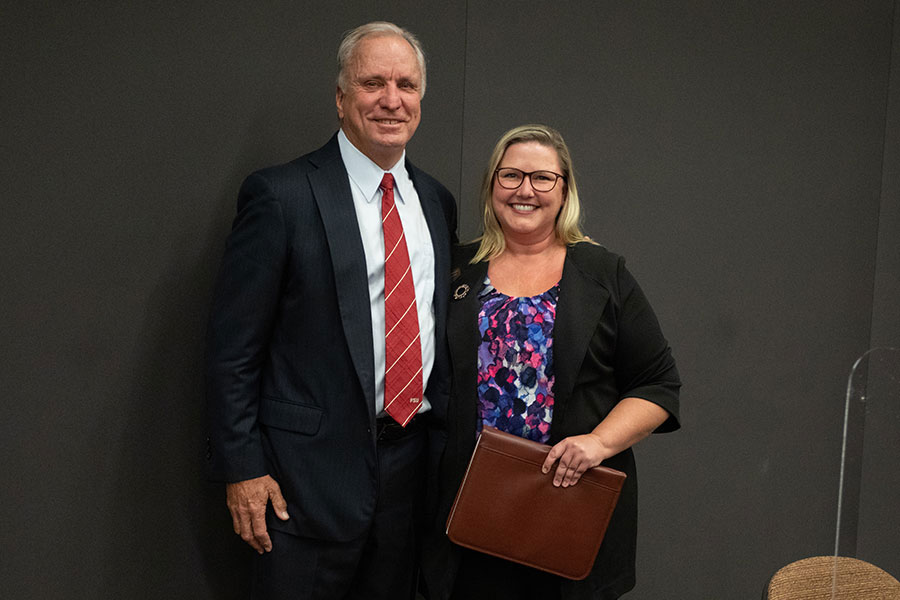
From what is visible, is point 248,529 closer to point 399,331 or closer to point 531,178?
point 399,331

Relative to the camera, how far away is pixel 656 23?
2.97 meters

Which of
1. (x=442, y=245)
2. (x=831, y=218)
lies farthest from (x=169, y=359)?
(x=831, y=218)

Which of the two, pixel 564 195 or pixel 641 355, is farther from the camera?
pixel 564 195

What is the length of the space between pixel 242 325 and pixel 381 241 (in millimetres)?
397

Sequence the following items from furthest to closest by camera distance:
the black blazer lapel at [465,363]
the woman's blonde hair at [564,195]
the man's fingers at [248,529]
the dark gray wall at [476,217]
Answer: the woman's blonde hair at [564,195], the black blazer lapel at [465,363], the man's fingers at [248,529], the dark gray wall at [476,217]

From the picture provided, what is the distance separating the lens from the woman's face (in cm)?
218

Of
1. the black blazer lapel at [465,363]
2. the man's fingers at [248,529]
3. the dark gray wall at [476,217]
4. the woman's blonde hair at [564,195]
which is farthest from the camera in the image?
the woman's blonde hair at [564,195]

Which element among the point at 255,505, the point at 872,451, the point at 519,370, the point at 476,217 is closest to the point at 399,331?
the point at 519,370

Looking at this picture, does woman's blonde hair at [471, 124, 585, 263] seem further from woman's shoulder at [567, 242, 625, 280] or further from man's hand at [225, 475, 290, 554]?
man's hand at [225, 475, 290, 554]

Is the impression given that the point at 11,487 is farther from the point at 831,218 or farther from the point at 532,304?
the point at 831,218

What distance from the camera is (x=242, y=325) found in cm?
194

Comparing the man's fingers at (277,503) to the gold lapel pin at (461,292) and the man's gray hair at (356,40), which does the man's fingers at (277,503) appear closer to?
the gold lapel pin at (461,292)

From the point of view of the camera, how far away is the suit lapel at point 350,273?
1980mm

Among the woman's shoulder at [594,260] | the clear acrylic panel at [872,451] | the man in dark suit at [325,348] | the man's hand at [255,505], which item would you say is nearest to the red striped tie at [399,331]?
the man in dark suit at [325,348]
